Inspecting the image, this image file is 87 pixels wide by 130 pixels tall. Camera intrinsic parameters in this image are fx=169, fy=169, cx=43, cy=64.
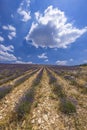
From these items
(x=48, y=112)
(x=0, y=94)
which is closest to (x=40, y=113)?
(x=48, y=112)

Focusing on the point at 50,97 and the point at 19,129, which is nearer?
the point at 19,129

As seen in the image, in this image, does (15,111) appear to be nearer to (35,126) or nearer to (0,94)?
(35,126)

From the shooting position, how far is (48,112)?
10.6 metres

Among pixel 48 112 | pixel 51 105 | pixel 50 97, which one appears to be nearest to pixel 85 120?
pixel 48 112

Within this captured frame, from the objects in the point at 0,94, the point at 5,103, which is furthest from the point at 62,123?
the point at 0,94

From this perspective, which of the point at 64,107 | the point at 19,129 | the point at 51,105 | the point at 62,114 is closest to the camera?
the point at 19,129

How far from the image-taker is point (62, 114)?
1012 centimetres

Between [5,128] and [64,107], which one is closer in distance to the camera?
[5,128]

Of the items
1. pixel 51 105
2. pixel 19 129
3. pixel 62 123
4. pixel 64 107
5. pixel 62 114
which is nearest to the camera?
pixel 19 129

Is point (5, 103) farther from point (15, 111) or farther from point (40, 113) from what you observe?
point (40, 113)

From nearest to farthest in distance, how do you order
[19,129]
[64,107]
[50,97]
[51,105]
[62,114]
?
[19,129]
[62,114]
[64,107]
[51,105]
[50,97]

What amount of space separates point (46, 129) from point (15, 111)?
2.73m

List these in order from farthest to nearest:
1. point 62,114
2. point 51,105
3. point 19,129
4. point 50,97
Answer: point 50,97 < point 51,105 < point 62,114 < point 19,129

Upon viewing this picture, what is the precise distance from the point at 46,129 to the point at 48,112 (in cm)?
221
